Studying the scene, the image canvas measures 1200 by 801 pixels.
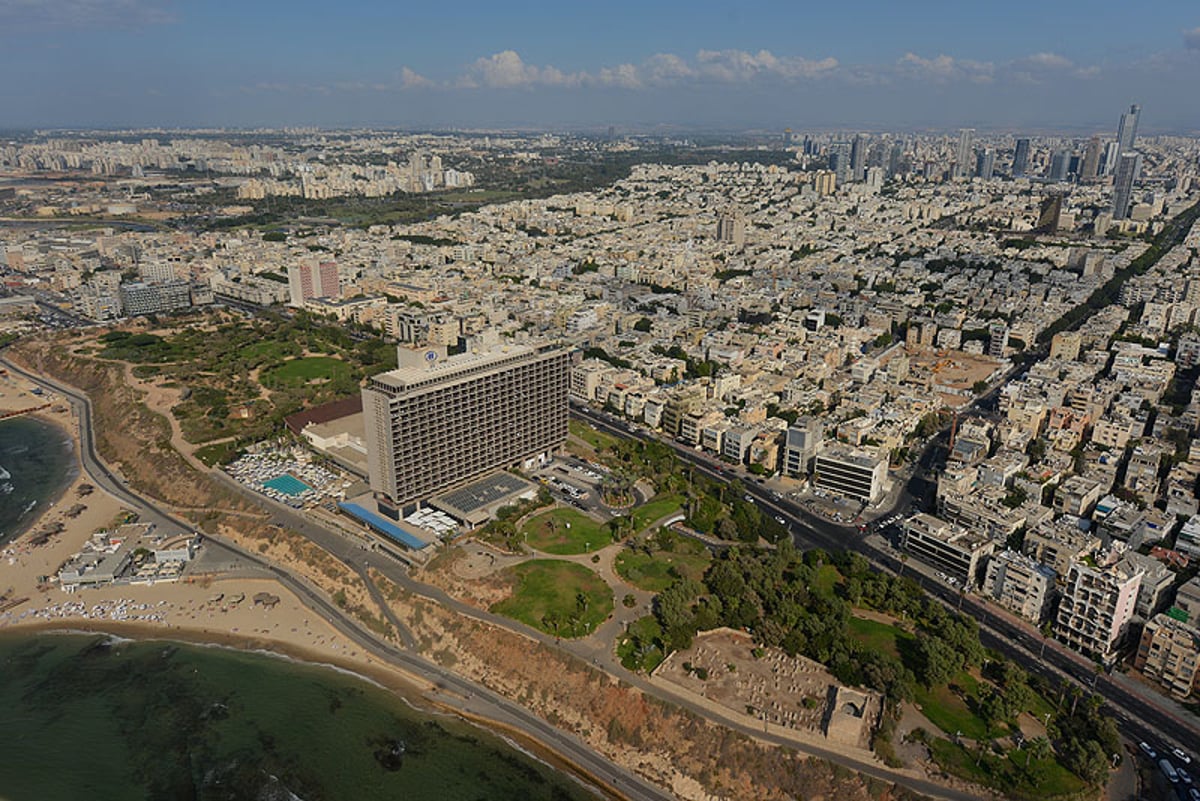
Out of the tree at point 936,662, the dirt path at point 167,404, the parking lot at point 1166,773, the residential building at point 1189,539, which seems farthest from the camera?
the dirt path at point 167,404

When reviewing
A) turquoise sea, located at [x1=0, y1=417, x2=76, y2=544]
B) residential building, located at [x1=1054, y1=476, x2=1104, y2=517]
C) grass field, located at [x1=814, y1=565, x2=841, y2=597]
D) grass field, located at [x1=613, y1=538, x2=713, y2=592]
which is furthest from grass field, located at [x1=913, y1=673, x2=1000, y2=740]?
turquoise sea, located at [x1=0, y1=417, x2=76, y2=544]

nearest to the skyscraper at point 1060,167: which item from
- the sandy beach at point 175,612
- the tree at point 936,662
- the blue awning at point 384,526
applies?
the tree at point 936,662

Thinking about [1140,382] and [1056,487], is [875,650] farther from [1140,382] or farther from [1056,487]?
[1140,382]

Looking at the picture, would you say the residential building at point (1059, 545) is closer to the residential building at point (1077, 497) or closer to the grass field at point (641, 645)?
the residential building at point (1077, 497)

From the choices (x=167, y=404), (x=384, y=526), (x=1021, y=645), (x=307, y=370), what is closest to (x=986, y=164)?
(x=307, y=370)

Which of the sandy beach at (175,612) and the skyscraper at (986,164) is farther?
the skyscraper at (986,164)

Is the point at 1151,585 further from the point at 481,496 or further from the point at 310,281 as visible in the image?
the point at 310,281
